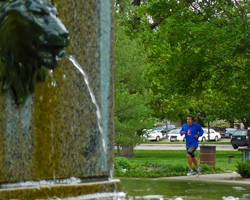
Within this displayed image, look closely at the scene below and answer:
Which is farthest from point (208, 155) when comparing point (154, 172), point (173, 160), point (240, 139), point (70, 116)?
point (240, 139)

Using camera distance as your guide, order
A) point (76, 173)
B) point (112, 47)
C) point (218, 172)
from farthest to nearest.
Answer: point (218, 172) → point (112, 47) → point (76, 173)

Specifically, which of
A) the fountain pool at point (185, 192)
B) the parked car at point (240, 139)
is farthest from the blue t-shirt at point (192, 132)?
the parked car at point (240, 139)

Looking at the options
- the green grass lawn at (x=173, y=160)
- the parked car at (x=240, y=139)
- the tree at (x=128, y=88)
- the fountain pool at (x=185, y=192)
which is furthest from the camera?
the parked car at (x=240, y=139)

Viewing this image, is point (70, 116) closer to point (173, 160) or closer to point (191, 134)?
point (191, 134)

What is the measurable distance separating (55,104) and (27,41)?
503 mm

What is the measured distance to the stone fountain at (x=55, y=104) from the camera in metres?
3.01

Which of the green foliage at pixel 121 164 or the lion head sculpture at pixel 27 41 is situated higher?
the lion head sculpture at pixel 27 41

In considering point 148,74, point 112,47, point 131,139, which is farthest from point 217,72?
point 112,47

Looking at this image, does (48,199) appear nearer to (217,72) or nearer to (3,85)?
(3,85)

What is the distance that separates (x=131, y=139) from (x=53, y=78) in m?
15.0

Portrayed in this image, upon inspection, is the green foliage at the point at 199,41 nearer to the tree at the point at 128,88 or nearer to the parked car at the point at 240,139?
the tree at the point at 128,88

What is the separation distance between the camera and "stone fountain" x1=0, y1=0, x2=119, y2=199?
9.87ft

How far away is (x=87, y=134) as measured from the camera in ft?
11.2

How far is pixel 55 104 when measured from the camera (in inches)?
128
